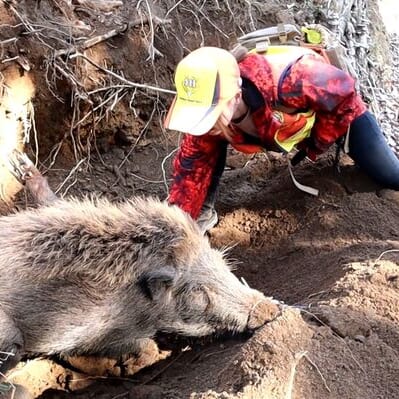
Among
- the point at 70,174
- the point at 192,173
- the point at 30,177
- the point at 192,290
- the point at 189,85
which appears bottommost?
the point at 192,290

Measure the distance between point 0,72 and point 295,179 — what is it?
7.13ft

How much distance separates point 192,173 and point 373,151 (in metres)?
1.16

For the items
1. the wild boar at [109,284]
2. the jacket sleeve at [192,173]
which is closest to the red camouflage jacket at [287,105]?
the jacket sleeve at [192,173]

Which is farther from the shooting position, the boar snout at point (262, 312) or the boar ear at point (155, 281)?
the boar ear at point (155, 281)

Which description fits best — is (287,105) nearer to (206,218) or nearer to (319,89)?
(319,89)

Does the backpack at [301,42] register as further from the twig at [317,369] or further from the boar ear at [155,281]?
the twig at [317,369]

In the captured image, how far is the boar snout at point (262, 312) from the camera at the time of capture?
3598 millimetres

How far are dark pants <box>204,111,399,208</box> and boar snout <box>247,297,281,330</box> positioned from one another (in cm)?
125

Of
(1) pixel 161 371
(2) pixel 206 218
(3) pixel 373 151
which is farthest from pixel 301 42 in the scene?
(1) pixel 161 371

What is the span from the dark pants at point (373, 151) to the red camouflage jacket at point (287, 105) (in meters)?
0.08

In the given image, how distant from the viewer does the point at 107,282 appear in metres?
3.68

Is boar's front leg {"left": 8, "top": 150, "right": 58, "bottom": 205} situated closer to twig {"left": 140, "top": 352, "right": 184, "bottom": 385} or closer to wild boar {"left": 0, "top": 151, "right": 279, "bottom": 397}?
wild boar {"left": 0, "top": 151, "right": 279, "bottom": 397}

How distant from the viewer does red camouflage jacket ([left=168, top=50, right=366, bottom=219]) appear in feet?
13.0

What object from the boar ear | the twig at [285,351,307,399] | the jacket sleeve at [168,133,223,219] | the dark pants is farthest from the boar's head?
the dark pants
